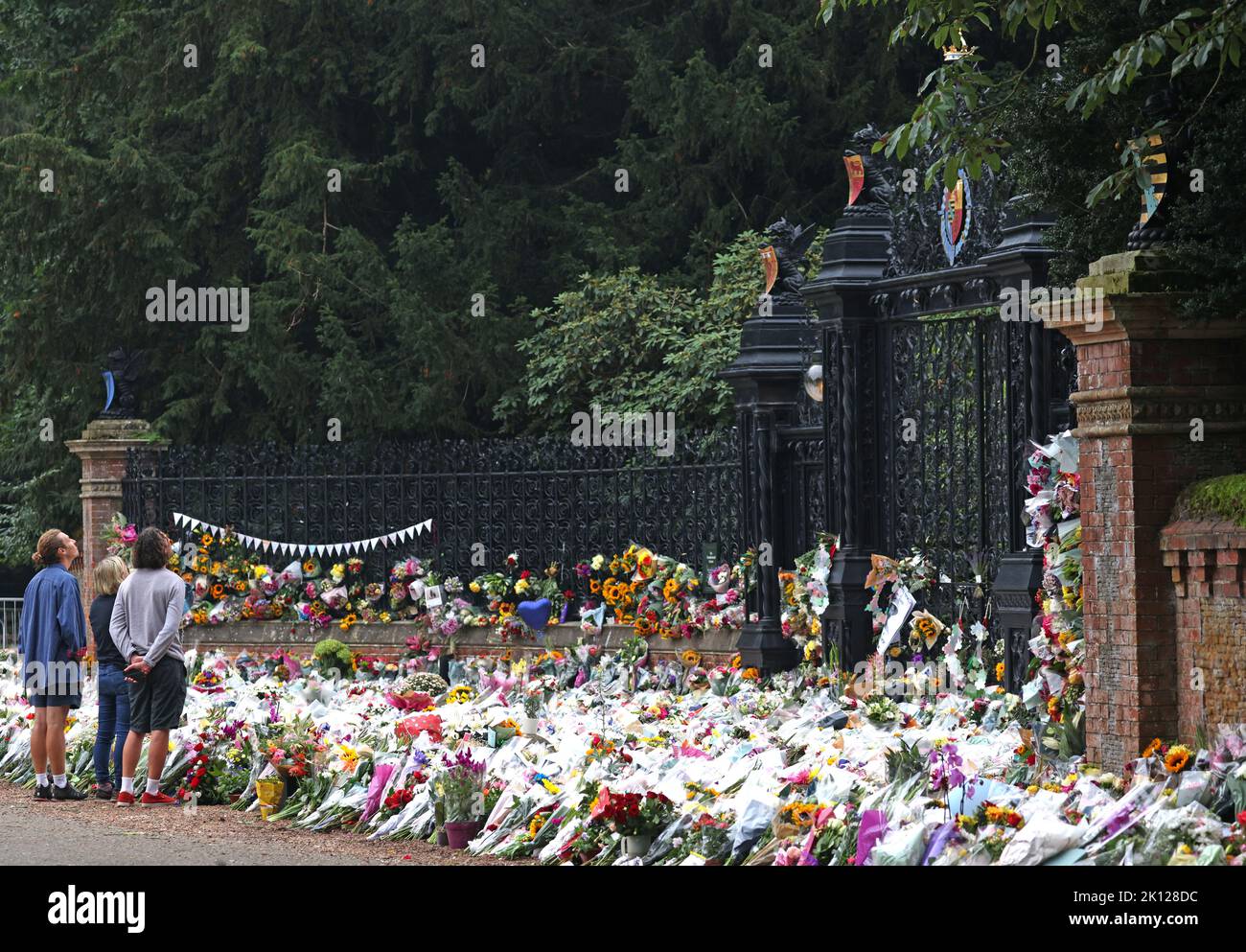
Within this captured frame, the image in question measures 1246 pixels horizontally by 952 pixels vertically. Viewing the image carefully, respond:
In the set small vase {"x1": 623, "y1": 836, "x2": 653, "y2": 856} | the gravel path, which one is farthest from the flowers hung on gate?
small vase {"x1": 623, "y1": 836, "x2": 653, "y2": 856}

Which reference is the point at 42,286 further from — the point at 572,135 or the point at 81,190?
the point at 572,135

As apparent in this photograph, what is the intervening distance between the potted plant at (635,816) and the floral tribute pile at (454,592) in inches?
199

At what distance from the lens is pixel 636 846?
25.9 ft

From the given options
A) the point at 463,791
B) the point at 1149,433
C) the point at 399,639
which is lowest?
the point at 463,791

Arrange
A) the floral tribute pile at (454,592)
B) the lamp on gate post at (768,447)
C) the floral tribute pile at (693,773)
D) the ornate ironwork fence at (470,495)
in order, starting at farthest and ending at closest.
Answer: the ornate ironwork fence at (470,495) < the floral tribute pile at (454,592) < the lamp on gate post at (768,447) < the floral tribute pile at (693,773)

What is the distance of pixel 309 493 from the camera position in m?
16.3

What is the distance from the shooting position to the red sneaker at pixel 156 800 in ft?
34.9

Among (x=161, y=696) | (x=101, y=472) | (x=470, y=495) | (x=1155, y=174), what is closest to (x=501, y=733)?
(x=161, y=696)

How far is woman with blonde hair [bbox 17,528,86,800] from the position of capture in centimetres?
1092

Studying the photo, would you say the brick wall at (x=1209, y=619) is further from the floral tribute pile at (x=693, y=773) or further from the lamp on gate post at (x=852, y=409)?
the lamp on gate post at (x=852, y=409)

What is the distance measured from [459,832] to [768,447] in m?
4.68

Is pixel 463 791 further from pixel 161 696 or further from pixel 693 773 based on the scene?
pixel 161 696

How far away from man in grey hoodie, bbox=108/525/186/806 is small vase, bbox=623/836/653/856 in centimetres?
354

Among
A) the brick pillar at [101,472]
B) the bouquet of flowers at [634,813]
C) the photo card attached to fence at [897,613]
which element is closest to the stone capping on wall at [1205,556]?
the bouquet of flowers at [634,813]
